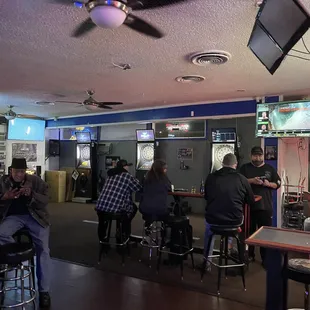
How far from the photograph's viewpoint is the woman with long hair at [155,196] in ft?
13.6

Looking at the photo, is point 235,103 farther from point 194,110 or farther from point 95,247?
point 95,247

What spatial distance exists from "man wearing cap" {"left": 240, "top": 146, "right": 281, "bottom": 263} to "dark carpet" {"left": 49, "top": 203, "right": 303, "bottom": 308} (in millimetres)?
627

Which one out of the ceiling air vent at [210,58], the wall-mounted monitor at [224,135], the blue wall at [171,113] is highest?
the ceiling air vent at [210,58]

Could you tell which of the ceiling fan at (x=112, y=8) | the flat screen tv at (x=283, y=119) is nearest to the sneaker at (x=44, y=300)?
the ceiling fan at (x=112, y=8)

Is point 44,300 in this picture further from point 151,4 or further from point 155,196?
point 151,4

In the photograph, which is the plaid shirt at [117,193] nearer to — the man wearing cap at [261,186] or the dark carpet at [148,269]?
the dark carpet at [148,269]

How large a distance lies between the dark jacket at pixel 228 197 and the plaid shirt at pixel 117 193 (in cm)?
126

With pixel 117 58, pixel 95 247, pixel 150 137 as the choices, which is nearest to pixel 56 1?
pixel 117 58

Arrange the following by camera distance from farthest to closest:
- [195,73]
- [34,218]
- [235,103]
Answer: [235,103] < [195,73] < [34,218]

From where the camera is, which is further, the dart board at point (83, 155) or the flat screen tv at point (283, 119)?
the dart board at point (83, 155)

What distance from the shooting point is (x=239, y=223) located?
353 centimetres

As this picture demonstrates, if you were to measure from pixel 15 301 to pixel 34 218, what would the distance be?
2.82 ft

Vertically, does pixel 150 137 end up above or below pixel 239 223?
above

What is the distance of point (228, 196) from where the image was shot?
3.47 m
